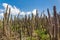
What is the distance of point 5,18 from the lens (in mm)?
16297

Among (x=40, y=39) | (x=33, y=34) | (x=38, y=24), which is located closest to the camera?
(x=40, y=39)

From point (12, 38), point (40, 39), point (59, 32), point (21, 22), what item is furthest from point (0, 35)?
point (21, 22)

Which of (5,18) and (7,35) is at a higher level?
(5,18)

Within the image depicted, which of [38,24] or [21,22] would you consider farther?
[21,22]

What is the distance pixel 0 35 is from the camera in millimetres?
16547

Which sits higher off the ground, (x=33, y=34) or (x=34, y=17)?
(x=34, y=17)

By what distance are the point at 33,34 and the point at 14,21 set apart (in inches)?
279

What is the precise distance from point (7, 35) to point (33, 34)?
3.92 metres

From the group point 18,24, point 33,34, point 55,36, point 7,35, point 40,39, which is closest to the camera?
point 55,36

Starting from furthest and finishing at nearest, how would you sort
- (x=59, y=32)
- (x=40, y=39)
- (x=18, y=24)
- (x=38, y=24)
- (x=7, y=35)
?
(x=18, y=24), (x=38, y=24), (x=40, y=39), (x=7, y=35), (x=59, y=32)

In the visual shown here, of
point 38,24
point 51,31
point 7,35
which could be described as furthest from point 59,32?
point 38,24

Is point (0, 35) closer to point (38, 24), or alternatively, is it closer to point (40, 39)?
point (40, 39)

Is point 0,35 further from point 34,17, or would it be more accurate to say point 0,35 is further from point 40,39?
point 34,17

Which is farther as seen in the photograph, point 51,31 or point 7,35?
point 7,35
